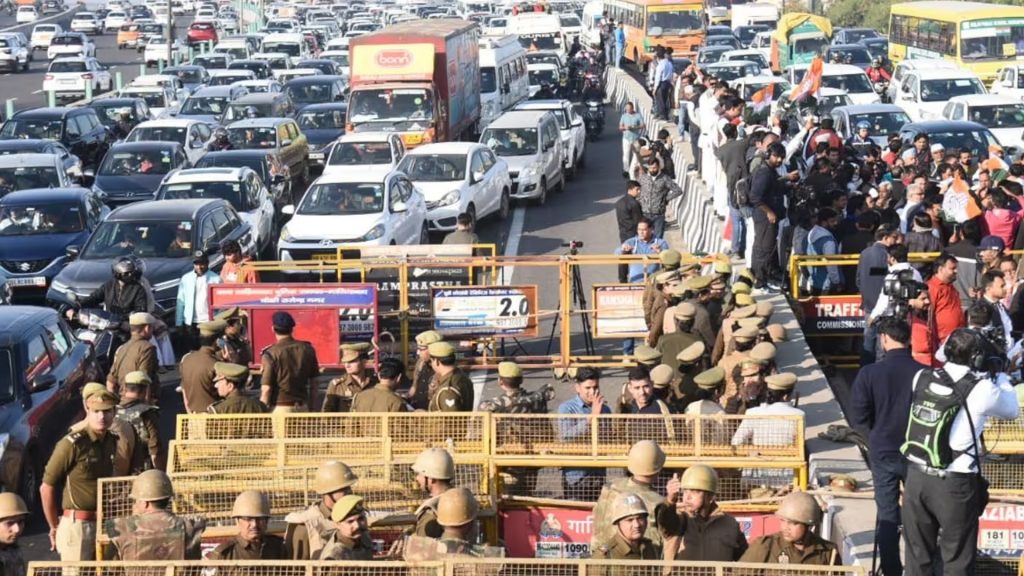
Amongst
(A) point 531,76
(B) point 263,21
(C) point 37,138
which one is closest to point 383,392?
(C) point 37,138

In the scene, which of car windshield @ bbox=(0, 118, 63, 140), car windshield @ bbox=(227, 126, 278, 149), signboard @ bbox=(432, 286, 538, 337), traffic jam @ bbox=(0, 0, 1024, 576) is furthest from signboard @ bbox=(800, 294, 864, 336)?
car windshield @ bbox=(0, 118, 63, 140)

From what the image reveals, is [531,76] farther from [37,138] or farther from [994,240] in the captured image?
[994,240]

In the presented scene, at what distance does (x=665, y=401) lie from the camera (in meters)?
12.1

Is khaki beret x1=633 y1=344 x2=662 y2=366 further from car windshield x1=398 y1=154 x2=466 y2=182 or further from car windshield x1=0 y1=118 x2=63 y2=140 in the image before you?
car windshield x1=0 y1=118 x2=63 y2=140

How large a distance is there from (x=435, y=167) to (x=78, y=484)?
52.4ft

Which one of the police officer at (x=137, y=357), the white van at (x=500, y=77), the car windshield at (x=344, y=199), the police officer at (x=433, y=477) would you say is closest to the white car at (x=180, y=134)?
the white van at (x=500, y=77)

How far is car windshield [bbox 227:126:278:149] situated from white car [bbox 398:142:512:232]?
17.1 feet

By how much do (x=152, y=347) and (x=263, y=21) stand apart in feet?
265

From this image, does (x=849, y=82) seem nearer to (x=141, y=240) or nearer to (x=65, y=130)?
(x=65, y=130)

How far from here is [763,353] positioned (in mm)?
12406

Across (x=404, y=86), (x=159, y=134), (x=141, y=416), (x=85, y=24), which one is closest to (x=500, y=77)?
(x=404, y=86)

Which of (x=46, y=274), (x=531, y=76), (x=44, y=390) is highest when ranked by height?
(x=44, y=390)

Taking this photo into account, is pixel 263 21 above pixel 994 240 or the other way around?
the other way around

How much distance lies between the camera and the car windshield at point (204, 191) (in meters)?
24.1
